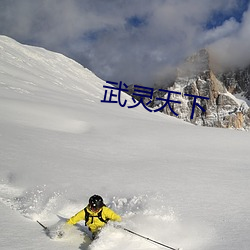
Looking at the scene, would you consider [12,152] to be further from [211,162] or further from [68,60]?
[68,60]

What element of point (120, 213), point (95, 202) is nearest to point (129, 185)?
point (120, 213)

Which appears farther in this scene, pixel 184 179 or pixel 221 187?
pixel 184 179

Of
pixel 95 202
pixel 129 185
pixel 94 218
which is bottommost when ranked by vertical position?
pixel 94 218

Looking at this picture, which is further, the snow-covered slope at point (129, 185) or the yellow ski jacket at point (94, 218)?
the yellow ski jacket at point (94, 218)

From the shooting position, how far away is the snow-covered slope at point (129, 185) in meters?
5.31

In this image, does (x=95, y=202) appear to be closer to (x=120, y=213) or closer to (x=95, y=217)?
(x=95, y=217)

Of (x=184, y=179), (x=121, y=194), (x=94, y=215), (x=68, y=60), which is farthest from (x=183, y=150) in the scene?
(x=68, y=60)

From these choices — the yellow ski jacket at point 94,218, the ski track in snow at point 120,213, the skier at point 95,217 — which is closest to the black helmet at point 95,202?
the skier at point 95,217

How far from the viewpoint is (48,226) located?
6012mm

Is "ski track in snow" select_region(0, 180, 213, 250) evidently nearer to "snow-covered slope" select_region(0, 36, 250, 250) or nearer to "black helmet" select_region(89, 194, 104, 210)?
"snow-covered slope" select_region(0, 36, 250, 250)

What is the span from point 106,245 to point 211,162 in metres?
6.04

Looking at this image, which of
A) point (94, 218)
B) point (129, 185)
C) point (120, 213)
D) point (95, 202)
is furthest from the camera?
point (129, 185)

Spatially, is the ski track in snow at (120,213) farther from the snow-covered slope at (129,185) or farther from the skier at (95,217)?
the skier at (95,217)

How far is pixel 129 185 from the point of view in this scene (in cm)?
→ 779
